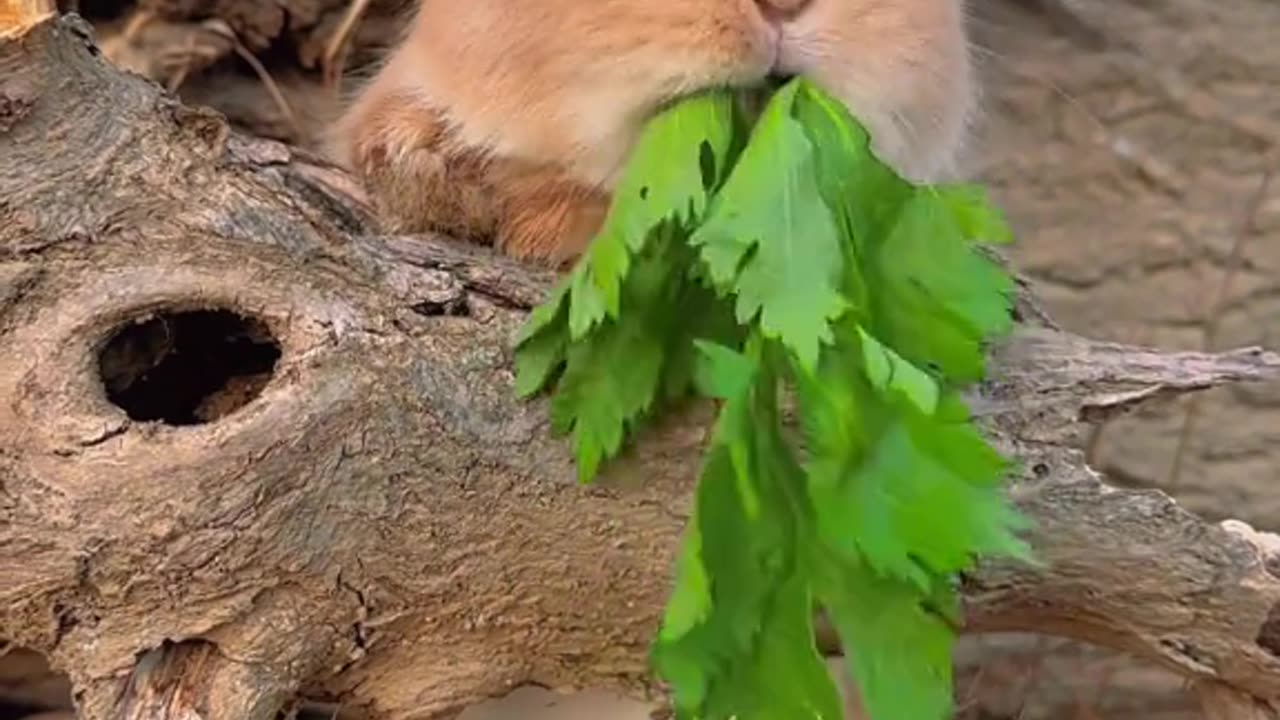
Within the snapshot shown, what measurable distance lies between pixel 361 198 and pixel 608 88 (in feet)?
0.99

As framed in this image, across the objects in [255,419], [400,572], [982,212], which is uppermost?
[982,212]

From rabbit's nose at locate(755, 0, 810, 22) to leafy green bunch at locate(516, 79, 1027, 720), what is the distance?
0.13 feet

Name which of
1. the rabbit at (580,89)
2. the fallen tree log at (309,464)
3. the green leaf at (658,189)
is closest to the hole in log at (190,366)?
the fallen tree log at (309,464)

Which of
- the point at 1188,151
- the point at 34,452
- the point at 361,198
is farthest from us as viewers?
the point at 1188,151

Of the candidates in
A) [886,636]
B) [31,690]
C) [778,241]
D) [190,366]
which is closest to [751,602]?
[886,636]

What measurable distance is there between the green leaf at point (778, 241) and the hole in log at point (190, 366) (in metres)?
0.34

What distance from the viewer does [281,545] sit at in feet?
3.37

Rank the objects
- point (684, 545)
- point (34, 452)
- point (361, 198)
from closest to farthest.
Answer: point (684, 545) → point (34, 452) → point (361, 198)

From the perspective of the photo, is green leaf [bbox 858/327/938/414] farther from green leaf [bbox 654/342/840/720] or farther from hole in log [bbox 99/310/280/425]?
hole in log [bbox 99/310/280/425]

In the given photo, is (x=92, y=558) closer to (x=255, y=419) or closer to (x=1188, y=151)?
(x=255, y=419)

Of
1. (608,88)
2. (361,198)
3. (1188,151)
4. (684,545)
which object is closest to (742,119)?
(608,88)

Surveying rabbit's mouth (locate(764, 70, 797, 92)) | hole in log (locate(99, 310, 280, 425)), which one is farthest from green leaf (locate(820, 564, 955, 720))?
hole in log (locate(99, 310, 280, 425))

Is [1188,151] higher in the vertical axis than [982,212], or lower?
lower

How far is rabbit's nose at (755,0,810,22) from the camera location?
920 mm
